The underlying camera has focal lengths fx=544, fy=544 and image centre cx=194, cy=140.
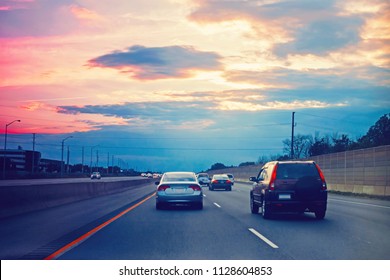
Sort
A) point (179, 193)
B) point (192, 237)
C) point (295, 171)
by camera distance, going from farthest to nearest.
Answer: point (179, 193), point (295, 171), point (192, 237)

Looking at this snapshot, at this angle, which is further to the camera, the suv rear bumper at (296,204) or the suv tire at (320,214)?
the suv tire at (320,214)

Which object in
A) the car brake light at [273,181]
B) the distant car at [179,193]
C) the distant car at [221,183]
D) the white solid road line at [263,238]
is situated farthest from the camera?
the distant car at [221,183]

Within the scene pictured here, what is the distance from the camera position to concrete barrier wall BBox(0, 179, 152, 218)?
18.0 metres

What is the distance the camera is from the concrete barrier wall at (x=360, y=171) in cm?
3484

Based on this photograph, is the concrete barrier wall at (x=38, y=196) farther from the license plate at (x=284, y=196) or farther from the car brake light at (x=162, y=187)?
the license plate at (x=284, y=196)

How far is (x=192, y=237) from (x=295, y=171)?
6349 mm

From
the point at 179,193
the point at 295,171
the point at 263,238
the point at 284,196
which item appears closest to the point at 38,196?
the point at 179,193

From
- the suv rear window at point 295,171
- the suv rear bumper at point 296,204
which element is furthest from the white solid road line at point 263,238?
the suv rear window at point 295,171

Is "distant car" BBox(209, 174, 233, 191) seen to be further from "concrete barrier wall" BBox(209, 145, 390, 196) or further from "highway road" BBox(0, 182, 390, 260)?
"highway road" BBox(0, 182, 390, 260)

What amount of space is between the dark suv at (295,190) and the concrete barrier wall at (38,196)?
8.52 metres

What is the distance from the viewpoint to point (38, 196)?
70.1 ft

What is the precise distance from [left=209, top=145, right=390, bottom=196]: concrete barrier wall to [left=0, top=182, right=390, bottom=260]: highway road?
52.7 feet

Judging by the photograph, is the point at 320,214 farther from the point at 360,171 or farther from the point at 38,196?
the point at 360,171
